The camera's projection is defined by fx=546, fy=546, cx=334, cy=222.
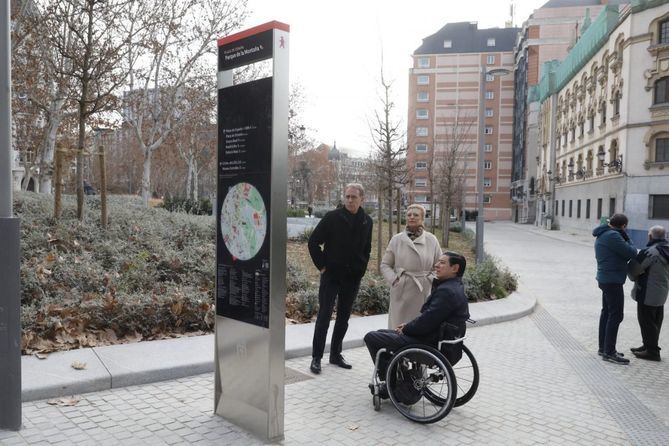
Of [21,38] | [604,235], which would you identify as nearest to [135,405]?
[604,235]

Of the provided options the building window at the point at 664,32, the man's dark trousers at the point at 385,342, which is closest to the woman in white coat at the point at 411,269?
the man's dark trousers at the point at 385,342

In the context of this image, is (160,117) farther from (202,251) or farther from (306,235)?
(202,251)

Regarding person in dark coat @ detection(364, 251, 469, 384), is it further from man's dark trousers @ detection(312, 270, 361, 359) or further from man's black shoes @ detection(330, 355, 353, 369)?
man's black shoes @ detection(330, 355, 353, 369)

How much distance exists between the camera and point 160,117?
2311 cm

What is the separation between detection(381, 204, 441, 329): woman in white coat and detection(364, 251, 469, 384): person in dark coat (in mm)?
731

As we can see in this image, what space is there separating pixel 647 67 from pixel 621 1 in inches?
1427

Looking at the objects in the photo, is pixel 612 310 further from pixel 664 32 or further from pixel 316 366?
pixel 664 32

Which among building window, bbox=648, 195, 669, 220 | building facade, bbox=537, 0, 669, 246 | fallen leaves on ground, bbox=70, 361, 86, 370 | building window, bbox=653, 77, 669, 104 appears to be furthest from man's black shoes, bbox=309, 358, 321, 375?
building window, bbox=653, 77, 669, 104

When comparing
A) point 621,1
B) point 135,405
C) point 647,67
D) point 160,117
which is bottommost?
point 135,405

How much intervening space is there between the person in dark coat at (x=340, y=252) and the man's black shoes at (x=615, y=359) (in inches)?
135

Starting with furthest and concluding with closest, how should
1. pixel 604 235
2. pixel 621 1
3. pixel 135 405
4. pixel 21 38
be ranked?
pixel 621 1, pixel 21 38, pixel 604 235, pixel 135 405

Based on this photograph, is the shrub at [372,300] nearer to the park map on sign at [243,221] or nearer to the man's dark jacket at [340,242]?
the man's dark jacket at [340,242]

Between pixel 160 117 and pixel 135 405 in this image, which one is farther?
pixel 160 117

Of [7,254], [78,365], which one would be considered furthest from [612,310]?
[7,254]
